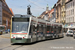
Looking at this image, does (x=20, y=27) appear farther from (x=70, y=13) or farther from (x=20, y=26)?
(x=70, y=13)

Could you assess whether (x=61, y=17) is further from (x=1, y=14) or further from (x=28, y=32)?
(x=28, y=32)

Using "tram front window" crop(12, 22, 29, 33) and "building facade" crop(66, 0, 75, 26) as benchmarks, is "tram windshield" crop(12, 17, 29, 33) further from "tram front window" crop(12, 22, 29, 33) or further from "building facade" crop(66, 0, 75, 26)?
"building facade" crop(66, 0, 75, 26)

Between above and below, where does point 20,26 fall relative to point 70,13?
below

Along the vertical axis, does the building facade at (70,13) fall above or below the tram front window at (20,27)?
above

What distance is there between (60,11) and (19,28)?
72469 millimetres

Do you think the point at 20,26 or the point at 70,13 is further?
the point at 70,13

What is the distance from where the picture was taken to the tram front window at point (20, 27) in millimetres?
17167

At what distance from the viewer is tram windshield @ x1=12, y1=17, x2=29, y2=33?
676 inches

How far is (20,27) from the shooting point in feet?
56.5

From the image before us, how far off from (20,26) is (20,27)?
→ 0.40ft

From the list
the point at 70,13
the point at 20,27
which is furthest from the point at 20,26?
the point at 70,13

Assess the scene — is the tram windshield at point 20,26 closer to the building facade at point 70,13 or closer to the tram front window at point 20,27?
the tram front window at point 20,27

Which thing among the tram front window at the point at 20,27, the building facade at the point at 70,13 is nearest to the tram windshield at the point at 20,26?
the tram front window at the point at 20,27

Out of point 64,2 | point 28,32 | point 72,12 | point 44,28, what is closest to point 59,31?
point 44,28
